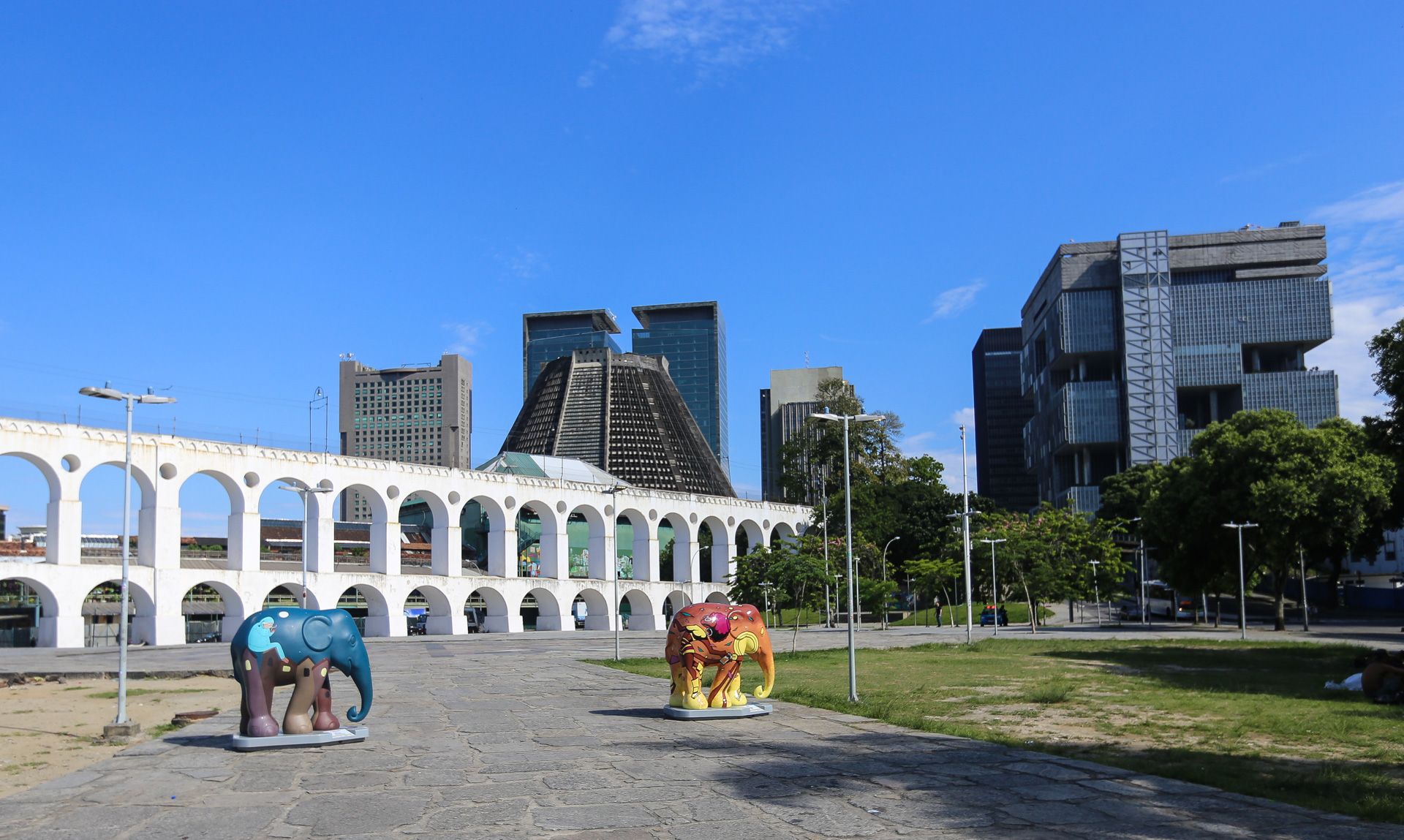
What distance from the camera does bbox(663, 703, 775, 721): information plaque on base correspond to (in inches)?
670

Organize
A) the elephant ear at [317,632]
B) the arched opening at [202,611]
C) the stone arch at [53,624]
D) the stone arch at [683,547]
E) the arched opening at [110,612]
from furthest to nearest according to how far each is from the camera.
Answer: the stone arch at [683,547], the arched opening at [202,611], the arched opening at [110,612], the stone arch at [53,624], the elephant ear at [317,632]

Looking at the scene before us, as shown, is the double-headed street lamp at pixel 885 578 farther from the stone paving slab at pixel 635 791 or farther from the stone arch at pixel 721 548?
the stone paving slab at pixel 635 791

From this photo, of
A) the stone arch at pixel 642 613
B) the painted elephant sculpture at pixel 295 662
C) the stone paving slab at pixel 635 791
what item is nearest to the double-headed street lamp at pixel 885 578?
the stone arch at pixel 642 613

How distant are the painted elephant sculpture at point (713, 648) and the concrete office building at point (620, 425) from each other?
10313 centimetres

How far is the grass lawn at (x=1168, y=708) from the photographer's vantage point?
1174 cm

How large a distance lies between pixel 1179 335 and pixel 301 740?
341 feet

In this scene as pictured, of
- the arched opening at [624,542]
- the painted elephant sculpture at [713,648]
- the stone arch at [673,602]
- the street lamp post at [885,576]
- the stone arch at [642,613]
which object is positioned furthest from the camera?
the arched opening at [624,542]

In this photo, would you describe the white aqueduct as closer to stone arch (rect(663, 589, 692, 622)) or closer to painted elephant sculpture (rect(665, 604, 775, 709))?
stone arch (rect(663, 589, 692, 622))

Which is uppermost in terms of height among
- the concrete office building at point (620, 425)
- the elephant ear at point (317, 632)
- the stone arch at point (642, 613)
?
the concrete office building at point (620, 425)

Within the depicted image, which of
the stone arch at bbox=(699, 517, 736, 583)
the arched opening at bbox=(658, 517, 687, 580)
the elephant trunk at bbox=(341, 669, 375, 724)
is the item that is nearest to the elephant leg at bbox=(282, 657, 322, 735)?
the elephant trunk at bbox=(341, 669, 375, 724)

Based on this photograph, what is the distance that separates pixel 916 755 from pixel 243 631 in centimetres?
915

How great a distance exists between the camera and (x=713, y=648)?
666 inches

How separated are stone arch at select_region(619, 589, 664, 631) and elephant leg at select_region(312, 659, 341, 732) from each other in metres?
61.4

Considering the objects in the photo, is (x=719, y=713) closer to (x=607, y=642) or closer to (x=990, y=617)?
(x=607, y=642)
